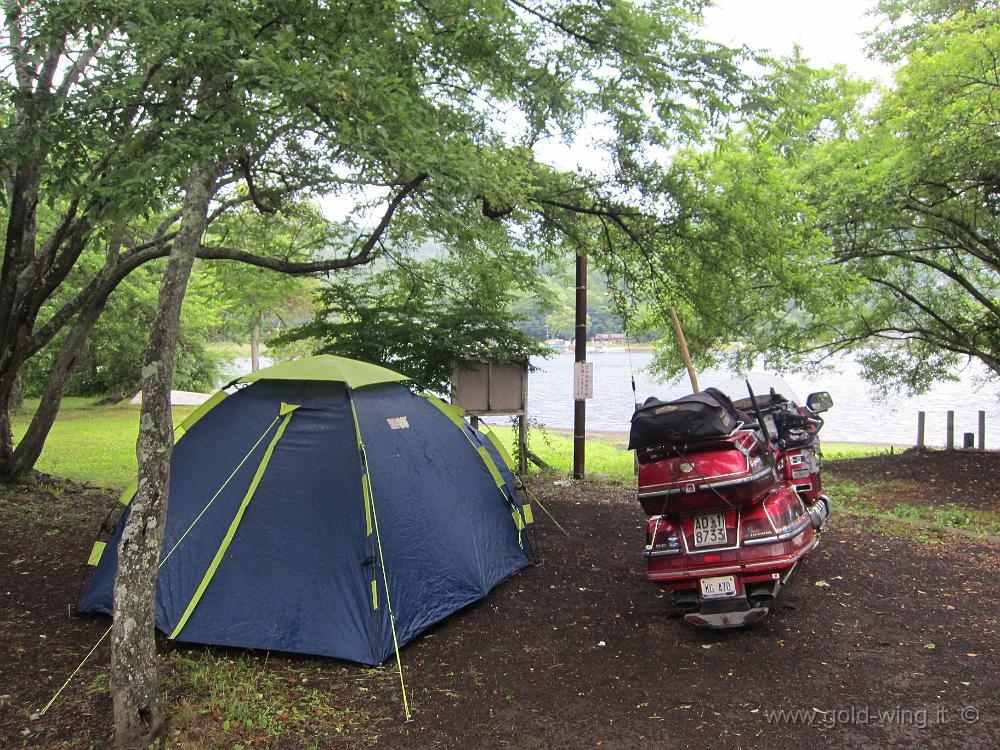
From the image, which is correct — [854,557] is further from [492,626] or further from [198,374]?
[198,374]

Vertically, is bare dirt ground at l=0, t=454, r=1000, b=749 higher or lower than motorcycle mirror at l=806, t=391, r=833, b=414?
lower

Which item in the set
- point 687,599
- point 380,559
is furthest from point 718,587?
point 380,559

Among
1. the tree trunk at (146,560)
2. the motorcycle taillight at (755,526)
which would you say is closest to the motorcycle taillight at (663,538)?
the motorcycle taillight at (755,526)

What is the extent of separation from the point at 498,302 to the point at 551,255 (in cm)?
108

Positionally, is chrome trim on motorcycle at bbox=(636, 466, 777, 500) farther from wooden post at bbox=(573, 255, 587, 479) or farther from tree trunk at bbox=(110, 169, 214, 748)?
wooden post at bbox=(573, 255, 587, 479)

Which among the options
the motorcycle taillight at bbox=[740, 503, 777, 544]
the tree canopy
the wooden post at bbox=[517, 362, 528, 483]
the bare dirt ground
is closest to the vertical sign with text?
the wooden post at bbox=[517, 362, 528, 483]

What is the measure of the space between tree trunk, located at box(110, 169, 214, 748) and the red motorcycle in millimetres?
2515

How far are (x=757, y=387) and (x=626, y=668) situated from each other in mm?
2443

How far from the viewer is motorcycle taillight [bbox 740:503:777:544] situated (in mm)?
4055

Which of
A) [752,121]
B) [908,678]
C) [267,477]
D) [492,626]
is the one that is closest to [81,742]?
[267,477]

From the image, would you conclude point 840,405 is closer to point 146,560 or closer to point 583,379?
point 583,379

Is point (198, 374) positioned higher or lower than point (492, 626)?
higher

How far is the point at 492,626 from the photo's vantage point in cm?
468

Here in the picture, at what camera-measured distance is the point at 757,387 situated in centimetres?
546
